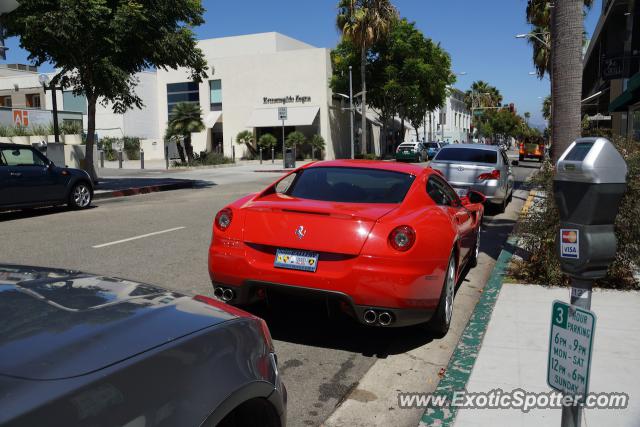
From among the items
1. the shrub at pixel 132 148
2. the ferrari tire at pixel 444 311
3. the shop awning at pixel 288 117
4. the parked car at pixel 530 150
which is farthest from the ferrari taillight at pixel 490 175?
the shrub at pixel 132 148

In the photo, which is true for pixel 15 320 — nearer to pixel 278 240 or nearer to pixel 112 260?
pixel 278 240

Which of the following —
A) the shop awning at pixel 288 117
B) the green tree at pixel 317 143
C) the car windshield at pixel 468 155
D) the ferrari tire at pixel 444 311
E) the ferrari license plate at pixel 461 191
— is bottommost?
the ferrari tire at pixel 444 311

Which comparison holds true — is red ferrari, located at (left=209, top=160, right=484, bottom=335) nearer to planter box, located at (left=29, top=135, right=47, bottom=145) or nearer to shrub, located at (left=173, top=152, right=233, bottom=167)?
shrub, located at (left=173, top=152, right=233, bottom=167)

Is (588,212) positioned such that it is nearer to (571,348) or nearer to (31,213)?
(571,348)

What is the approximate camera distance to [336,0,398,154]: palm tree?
126 feet

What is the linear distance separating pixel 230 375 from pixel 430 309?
2.77 meters

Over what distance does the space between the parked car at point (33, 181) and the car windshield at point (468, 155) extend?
851 centimetres

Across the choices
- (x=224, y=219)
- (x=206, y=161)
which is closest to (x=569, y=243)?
(x=224, y=219)

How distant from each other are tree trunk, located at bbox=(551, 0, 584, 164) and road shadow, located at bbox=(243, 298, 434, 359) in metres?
3.75

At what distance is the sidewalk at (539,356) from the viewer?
11.3ft

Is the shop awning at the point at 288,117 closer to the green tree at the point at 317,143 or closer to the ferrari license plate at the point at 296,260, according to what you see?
the green tree at the point at 317,143

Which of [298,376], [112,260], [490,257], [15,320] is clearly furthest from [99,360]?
[490,257]

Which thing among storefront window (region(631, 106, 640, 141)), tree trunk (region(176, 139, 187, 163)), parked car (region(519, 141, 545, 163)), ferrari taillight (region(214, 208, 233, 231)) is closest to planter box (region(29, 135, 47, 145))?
tree trunk (region(176, 139, 187, 163))

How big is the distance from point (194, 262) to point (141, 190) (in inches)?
476
